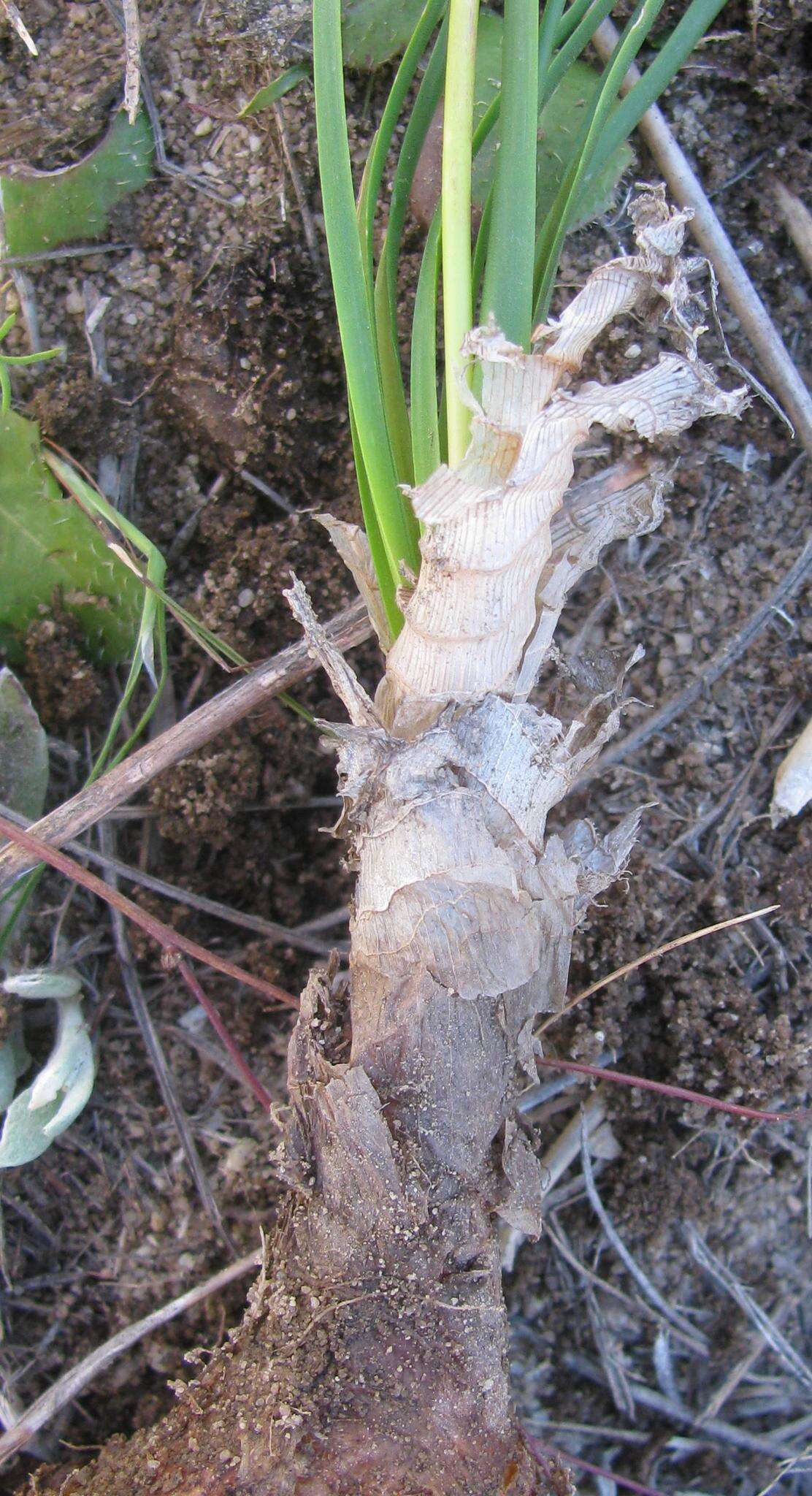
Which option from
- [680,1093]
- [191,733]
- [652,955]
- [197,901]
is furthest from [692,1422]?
[191,733]

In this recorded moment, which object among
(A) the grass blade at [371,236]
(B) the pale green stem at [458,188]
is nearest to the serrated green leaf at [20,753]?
(A) the grass blade at [371,236]

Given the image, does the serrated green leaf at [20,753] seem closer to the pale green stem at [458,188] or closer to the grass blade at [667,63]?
the pale green stem at [458,188]

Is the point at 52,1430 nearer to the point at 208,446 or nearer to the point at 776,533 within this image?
the point at 208,446

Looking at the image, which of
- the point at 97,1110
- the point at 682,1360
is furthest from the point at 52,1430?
the point at 682,1360

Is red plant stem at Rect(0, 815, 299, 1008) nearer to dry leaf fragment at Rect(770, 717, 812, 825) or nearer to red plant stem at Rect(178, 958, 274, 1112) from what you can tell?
red plant stem at Rect(178, 958, 274, 1112)

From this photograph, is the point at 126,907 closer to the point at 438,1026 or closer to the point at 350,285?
the point at 438,1026
